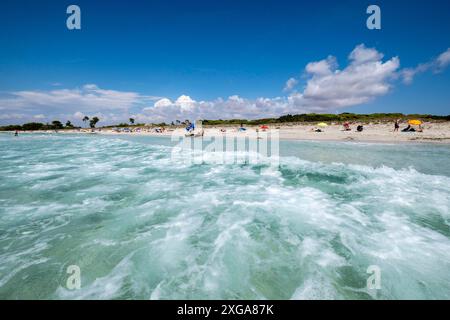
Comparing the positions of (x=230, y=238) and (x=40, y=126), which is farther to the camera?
(x=40, y=126)

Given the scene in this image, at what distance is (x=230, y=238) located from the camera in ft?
24.3

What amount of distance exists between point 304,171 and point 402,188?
6.06 metres

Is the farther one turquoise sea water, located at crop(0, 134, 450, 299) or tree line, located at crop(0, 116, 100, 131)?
tree line, located at crop(0, 116, 100, 131)

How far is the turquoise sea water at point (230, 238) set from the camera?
515 centimetres

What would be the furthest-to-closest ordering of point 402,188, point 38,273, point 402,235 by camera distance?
point 402,188
point 402,235
point 38,273

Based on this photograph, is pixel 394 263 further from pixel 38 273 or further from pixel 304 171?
pixel 304 171

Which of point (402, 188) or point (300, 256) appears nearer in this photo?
point (300, 256)

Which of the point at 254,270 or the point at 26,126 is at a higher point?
the point at 26,126

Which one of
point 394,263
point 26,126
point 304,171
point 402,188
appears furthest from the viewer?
point 26,126

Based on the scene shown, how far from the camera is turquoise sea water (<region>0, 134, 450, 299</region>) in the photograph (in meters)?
5.15

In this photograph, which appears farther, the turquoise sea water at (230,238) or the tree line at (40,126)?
the tree line at (40,126)
